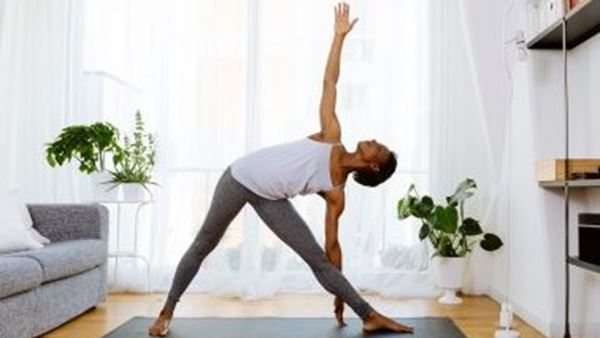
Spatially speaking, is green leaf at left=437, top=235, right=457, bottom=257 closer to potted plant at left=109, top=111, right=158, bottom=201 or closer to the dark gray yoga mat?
the dark gray yoga mat

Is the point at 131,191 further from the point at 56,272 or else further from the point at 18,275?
the point at 18,275

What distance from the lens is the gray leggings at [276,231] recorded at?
279 centimetres

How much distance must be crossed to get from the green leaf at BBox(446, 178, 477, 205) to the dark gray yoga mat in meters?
0.80

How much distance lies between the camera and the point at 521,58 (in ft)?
10.9

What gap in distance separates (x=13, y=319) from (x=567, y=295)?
237 centimetres

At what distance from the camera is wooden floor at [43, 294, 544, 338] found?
2.96m

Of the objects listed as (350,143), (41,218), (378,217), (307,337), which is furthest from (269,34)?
(307,337)

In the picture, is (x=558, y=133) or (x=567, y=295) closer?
(x=567, y=295)

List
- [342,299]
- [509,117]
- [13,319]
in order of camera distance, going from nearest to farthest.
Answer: [13,319] → [342,299] → [509,117]

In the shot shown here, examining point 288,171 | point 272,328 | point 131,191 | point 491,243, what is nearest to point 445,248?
point 491,243

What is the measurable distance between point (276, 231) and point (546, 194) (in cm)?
133

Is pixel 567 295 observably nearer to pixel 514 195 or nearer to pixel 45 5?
pixel 514 195

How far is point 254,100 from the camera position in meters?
4.04

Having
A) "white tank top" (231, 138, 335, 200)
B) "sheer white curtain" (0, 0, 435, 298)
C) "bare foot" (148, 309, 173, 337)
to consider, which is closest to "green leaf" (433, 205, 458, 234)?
"sheer white curtain" (0, 0, 435, 298)
